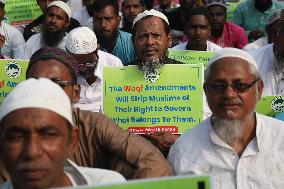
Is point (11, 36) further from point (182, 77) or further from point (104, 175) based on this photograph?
point (104, 175)

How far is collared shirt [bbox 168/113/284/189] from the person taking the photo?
11.1ft

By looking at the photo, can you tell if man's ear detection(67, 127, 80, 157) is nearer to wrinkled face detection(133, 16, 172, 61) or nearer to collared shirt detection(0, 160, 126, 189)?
collared shirt detection(0, 160, 126, 189)

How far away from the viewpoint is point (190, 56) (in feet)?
23.4

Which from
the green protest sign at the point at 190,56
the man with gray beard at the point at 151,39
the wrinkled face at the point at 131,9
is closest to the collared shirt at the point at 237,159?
the man with gray beard at the point at 151,39

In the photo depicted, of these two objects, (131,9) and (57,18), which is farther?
(131,9)

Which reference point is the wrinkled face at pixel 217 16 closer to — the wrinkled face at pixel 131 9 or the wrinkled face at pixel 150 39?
the wrinkled face at pixel 131 9

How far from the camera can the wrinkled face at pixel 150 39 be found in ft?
19.2

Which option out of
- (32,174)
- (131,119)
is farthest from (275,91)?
(32,174)

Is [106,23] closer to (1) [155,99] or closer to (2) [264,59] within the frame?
(2) [264,59]

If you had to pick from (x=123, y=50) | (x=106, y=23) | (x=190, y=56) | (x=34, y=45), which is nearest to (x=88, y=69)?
(x=190, y=56)

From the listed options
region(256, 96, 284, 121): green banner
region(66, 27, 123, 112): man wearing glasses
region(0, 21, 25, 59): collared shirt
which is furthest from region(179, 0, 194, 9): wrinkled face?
region(256, 96, 284, 121): green banner

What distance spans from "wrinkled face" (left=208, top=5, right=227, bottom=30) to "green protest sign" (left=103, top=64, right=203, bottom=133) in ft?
12.9

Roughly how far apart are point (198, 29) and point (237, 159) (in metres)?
4.34

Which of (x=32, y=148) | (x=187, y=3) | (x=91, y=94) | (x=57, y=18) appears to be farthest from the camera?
(x=187, y=3)
